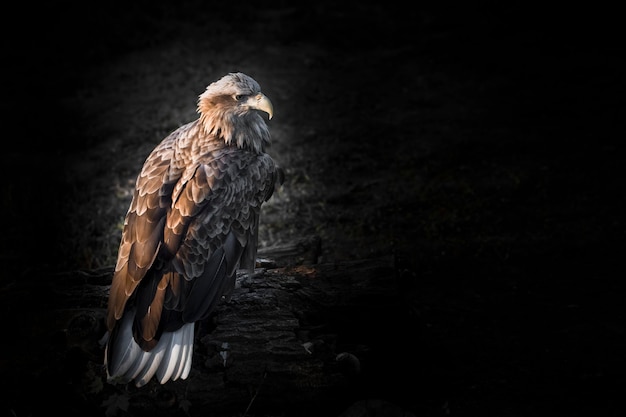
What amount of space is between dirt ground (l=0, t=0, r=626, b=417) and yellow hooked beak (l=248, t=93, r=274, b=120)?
4.02ft

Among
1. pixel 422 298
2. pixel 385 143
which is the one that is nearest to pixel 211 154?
pixel 422 298

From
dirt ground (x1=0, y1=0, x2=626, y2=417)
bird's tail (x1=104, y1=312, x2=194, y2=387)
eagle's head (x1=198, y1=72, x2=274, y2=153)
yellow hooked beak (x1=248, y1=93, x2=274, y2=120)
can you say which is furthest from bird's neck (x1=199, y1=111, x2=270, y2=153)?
bird's tail (x1=104, y1=312, x2=194, y2=387)

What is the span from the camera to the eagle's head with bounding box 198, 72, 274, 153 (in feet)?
14.7

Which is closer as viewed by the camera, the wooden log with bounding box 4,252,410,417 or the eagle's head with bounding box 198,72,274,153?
the wooden log with bounding box 4,252,410,417

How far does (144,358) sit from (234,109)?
1.79 meters

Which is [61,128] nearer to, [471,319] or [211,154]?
[211,154]

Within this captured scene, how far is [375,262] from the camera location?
4.48 meters

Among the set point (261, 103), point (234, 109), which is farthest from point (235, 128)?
point (261, 103)

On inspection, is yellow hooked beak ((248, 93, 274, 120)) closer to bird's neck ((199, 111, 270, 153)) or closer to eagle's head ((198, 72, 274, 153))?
eagle's head ((198, 72, 274, 153))

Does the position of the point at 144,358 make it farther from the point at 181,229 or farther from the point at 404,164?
the point at 404,164

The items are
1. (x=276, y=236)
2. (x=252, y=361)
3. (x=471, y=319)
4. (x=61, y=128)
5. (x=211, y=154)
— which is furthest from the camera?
(x=61, y=128)

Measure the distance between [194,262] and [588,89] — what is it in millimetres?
7211

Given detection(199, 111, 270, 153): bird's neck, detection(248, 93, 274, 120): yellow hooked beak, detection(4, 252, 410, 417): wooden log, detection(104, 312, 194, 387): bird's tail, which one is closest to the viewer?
detection(104, 312, 194, 387): bird's tail

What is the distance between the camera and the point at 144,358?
12.1 ft
